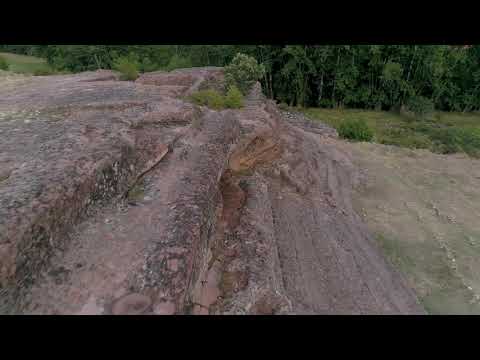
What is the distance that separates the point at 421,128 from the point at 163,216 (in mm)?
23742

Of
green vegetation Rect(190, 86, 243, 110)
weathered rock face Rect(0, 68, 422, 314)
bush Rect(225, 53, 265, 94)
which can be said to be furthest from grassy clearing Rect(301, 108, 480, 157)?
green vegetation Rect(190, 86, 243, 110)

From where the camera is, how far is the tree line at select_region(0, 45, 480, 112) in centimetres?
2648

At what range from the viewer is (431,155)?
18531 millimetres

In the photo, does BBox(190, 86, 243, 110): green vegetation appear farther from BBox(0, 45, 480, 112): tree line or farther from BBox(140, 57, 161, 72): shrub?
BBox(140, 57, 161, 72): shrub

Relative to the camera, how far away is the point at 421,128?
77.9 feet

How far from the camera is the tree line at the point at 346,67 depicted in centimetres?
2648

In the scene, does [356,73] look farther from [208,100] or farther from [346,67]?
[208,100]

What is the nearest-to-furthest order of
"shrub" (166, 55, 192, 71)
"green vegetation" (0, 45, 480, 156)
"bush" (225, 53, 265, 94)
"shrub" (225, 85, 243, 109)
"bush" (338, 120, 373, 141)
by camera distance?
"shrub" (225, 85, 243, 109)
"bush" (225, 53, 265, 94)
"bush" (338, 120, 373, 141)
"shrub" (166, 55, 192, 71)
"green vegetation" (0, 45, 480, 156)

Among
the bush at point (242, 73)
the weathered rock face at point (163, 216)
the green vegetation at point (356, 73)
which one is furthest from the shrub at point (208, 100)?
the green vegetation at point (356, 73)

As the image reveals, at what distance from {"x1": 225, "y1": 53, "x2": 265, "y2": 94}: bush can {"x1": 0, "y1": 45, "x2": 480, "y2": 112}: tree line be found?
377 inches

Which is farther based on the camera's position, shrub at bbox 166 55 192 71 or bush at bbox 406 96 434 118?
bush at bbox 406 96 434 118

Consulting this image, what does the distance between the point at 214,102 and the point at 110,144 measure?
6733mm

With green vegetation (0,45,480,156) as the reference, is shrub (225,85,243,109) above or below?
above

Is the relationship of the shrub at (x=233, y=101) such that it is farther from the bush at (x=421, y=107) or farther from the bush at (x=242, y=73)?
the bush at (x=421, y=107)
